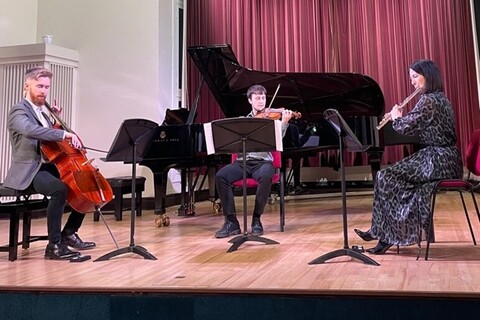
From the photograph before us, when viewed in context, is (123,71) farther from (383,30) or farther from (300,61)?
(383,30)

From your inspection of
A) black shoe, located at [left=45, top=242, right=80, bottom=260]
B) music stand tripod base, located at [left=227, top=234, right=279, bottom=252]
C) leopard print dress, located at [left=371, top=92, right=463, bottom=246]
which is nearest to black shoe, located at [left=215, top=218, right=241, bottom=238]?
music stand tripod base, located at [left=227, top=234, right=279, bottom=252]

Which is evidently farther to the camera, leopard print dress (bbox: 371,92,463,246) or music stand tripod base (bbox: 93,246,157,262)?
music stand tripod base (bbox: 93,246,157,262)

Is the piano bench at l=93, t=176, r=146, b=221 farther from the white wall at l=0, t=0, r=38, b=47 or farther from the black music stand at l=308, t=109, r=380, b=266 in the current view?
the black music stand at l=308, t=109, r=380, b=266

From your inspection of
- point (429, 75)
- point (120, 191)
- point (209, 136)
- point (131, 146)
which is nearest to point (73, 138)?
point (131, 146)

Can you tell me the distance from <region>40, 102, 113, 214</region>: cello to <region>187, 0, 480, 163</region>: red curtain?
4229 mm

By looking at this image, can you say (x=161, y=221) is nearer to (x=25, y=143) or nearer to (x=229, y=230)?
(x=229, y=230)

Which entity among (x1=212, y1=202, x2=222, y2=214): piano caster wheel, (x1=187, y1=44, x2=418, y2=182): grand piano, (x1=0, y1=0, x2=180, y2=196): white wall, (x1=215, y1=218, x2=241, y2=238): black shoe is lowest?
(x1=215, y1=218, x2=241, y2=238): black shoe

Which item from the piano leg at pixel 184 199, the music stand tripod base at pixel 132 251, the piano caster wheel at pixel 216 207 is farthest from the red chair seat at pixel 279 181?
the piano caster wheel at pixel 216 207

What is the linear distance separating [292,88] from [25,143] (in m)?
2.98

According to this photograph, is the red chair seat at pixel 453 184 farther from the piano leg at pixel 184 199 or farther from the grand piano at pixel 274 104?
the piano leg at pixel 184 199

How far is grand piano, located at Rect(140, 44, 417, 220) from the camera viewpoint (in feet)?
13.8

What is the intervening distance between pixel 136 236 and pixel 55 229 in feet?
3.14

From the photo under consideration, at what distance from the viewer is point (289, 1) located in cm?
716

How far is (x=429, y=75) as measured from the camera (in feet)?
8.46
